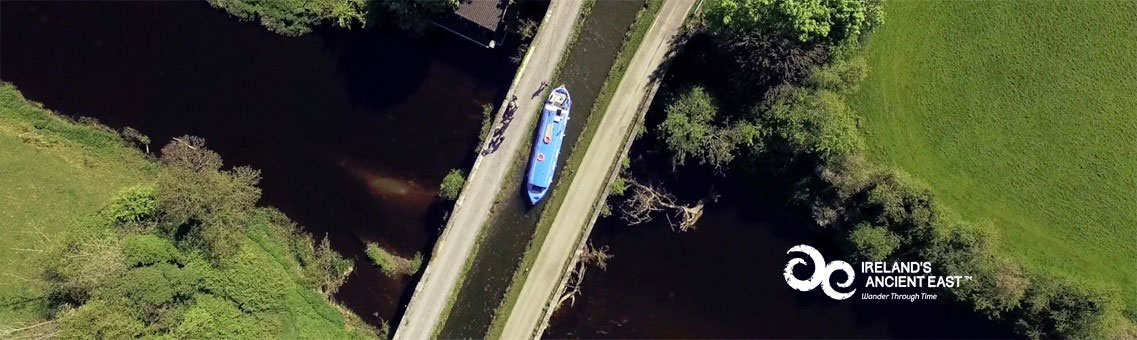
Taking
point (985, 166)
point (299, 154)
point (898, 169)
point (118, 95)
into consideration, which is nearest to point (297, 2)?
point (299, 154)

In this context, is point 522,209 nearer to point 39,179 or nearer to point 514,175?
point 514,175

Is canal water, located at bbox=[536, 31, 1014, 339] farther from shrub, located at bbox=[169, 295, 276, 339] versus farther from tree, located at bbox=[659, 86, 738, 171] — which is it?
shrub, located at bbox=[169, 295, 276, 339]

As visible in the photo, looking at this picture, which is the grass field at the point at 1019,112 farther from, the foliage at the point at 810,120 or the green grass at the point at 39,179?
the green grass at the point at 39,179

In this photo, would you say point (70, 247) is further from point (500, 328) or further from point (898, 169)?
point (898, 169)

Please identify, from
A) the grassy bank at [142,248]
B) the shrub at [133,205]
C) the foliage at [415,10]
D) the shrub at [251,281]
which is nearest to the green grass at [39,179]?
the grassy bank at [142,248]

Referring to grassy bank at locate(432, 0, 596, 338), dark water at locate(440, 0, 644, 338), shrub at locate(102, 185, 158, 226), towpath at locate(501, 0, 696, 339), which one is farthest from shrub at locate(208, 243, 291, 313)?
towpath at locate(501, 0, 696, 339)

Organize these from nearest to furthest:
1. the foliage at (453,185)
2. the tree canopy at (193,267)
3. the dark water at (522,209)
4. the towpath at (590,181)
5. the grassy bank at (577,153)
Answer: the tree canopy at (193,267), the grassy bank at (577,153), the towpath at (590,181), the dark water at (522,209), the foliage at (453,185)
